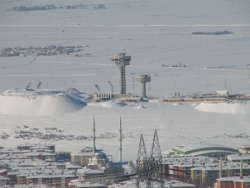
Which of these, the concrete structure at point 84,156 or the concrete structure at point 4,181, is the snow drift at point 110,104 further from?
the concrete structure at point 4,181

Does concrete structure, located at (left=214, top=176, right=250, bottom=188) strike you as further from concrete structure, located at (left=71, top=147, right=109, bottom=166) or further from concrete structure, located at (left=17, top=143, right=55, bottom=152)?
concrete structure, located at (left=17, top=143, right=55, bottom=152)

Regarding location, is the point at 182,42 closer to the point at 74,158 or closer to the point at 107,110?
the point at 107,110

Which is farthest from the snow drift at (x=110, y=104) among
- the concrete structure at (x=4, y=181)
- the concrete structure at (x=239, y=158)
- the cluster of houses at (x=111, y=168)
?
the concrete structure at (x=4, y=181)

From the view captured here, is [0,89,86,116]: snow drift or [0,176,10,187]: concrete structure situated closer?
[0,176,10,187]: concrete structure

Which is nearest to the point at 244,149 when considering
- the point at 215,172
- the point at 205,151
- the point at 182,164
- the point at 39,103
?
the point at 205,151

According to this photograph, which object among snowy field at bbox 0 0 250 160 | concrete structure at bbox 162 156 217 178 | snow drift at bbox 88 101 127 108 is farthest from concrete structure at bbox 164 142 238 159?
snow drift at bbox 88 101 127 108

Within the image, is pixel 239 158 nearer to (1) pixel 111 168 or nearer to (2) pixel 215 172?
(2) pixel 215 172
